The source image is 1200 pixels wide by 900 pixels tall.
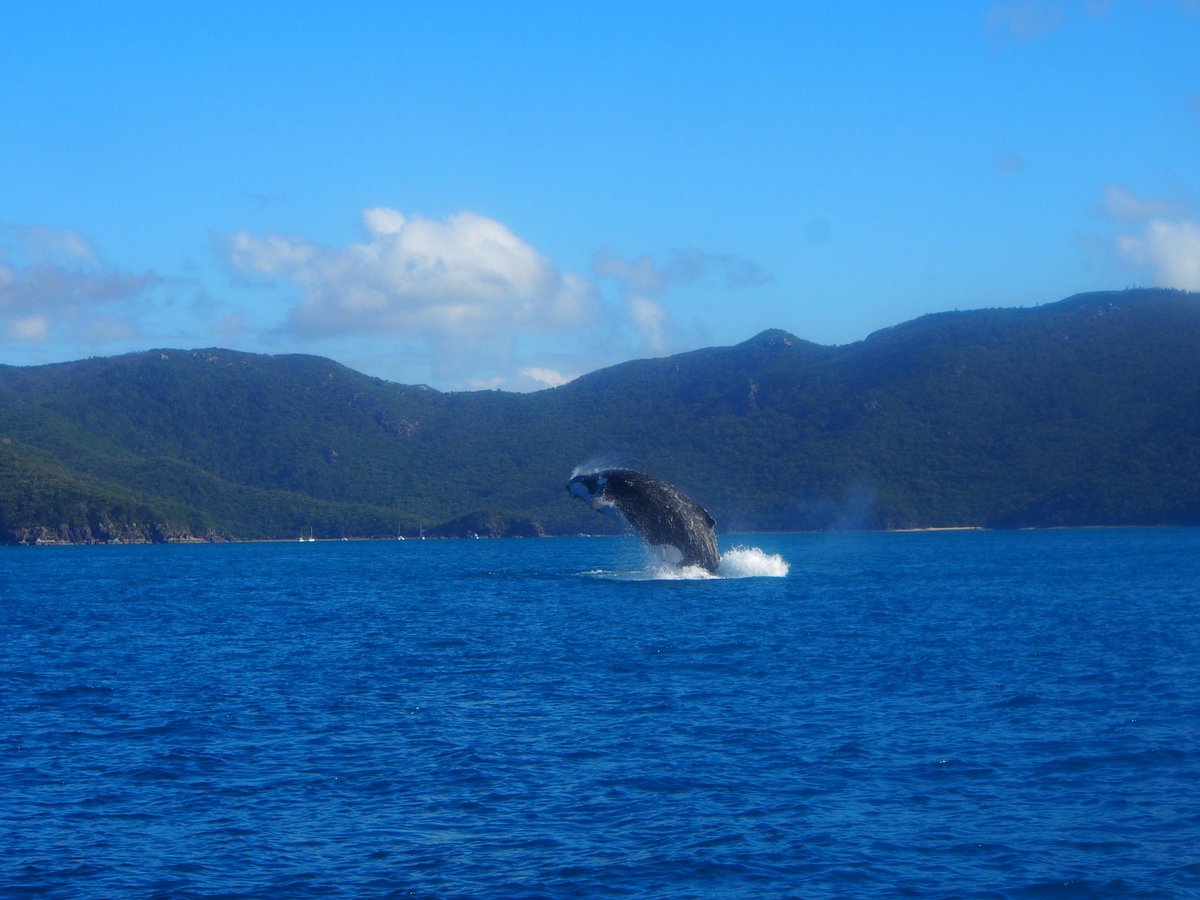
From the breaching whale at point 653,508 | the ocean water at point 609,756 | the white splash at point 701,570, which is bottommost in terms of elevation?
the ocean water at point 609,756

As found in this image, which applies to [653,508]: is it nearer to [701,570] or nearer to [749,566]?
[701,570]

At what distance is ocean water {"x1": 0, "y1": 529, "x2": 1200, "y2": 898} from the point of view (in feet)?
53.0

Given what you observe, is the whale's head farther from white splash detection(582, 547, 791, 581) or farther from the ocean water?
white splash detection(582, 547, 791, 581)

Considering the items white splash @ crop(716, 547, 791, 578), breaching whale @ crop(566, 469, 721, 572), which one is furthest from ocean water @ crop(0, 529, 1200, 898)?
white splash @ crop(716, 547, 791, 578)

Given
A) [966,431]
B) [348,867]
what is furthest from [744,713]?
[966,431]

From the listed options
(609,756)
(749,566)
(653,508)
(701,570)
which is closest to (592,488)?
(653,508)

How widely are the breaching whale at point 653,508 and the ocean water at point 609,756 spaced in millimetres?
3935

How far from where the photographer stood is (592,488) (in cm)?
4544

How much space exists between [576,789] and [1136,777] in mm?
8466

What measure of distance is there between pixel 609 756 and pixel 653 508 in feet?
87.8

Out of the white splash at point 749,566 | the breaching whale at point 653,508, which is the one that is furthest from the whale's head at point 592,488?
the white splash at point 749,566

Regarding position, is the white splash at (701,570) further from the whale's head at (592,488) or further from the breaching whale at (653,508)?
the whale's head at (592,488)

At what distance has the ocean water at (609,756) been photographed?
16.2 meters

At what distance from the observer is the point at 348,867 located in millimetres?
16281
